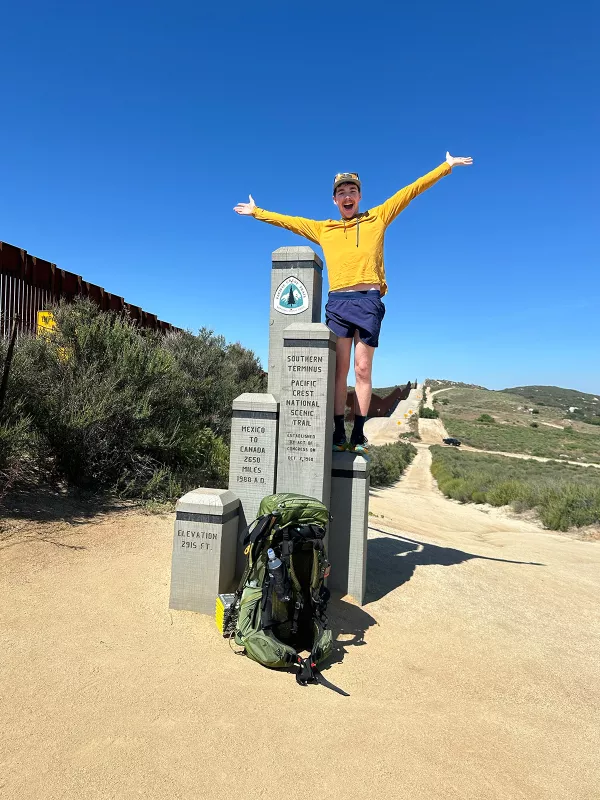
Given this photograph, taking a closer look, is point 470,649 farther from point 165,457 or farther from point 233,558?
point 165,457

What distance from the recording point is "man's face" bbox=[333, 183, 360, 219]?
5.01 metres

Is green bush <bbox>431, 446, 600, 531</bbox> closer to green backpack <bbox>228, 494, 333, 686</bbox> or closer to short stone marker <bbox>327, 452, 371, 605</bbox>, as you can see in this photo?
short stone marker <bbox>327, 452, 371, 605</bbox>

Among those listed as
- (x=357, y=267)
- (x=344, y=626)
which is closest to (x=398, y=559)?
(x=344, y=626)

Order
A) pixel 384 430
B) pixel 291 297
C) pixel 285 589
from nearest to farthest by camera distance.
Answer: pixel 285 589
pixel 291 297
pixel 384 430

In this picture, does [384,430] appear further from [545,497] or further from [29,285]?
[29,285]

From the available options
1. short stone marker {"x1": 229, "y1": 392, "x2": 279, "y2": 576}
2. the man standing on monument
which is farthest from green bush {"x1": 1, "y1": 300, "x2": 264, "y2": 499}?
the man standing on monument

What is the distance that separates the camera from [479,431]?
191 ft

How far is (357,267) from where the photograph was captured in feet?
16.0

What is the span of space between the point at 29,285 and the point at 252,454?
888 cm

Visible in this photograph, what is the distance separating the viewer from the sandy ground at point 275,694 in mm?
2275

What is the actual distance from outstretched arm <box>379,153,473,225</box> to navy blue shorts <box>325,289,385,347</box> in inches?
31.6

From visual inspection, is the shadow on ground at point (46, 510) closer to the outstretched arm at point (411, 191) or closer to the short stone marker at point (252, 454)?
the short stone marker at point (252, 454)

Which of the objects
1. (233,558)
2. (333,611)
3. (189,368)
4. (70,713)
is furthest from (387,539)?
(189,368)

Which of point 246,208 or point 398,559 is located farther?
point 398,559
